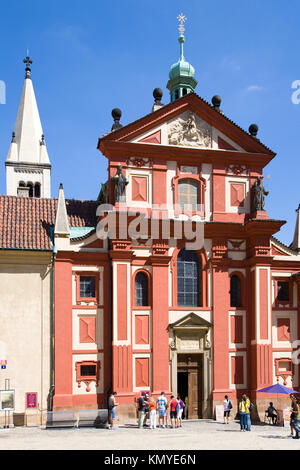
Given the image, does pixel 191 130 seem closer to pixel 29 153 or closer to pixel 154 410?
pixel 154 410

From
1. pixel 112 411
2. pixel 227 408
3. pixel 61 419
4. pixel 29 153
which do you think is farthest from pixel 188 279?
pixel 29 153

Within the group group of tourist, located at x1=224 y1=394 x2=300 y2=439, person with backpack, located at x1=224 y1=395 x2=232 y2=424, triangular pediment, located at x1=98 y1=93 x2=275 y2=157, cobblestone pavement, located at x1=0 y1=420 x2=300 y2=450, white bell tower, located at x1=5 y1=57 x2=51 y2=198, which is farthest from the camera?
white bell tower, located at x1=5 y1=57 x2=51 y2=198

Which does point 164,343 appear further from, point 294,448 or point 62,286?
point 294,448

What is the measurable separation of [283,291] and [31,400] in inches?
521

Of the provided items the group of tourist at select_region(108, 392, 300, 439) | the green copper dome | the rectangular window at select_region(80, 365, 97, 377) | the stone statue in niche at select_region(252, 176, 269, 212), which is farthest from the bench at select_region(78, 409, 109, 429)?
the green copper dome

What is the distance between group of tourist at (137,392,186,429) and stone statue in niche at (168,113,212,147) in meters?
12.0

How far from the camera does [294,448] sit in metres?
21.1

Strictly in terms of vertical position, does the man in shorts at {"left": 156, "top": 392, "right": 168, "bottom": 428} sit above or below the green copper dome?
below

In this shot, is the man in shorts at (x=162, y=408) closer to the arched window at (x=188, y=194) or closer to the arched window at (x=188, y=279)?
the arched window at (x=188, y=279)

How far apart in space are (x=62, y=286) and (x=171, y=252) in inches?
212

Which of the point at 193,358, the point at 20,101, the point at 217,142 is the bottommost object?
the point at 193,358

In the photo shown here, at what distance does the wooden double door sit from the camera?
30.6 metres

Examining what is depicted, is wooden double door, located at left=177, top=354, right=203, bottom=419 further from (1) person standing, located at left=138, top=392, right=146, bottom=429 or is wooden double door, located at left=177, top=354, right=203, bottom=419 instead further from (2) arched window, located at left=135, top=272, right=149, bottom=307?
(1) person standing, located at left=138, top=392, right=146, bottom=429

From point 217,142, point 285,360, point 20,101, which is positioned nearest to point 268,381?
point 285,360
